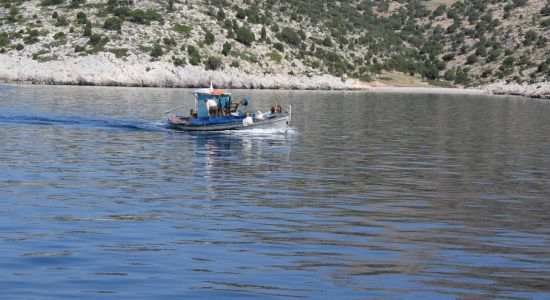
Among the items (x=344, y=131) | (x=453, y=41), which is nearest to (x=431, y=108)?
(x=344, y=131)

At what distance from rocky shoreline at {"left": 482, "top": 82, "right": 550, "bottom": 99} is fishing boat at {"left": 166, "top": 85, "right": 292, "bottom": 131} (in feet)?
273

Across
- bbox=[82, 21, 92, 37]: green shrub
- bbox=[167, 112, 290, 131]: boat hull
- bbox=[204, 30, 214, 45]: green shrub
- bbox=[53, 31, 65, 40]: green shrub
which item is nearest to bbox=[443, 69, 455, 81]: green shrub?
bbox=[204, 30, 214, 45]: green shrub

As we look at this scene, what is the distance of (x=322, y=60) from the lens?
154 metres

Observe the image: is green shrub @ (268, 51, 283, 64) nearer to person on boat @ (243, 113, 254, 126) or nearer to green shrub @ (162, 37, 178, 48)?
green shrub @ (162, 37, 178, 48)

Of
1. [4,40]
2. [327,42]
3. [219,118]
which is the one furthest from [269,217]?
[327,42]

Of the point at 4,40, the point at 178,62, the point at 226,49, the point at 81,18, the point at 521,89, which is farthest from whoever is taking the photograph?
the point at 81,18

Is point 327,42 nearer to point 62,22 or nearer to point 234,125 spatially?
point 62,22

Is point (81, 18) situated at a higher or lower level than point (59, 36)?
higher

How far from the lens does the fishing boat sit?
5503 centimetres

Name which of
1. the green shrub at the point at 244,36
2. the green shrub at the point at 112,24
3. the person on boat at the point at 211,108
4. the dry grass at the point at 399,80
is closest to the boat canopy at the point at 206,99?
the person on boat at the point at 211,108

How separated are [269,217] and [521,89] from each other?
12192cm

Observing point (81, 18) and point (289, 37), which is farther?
point (289, 37)

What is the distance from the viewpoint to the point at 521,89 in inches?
5468

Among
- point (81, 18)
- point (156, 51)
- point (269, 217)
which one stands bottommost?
point (269, 217)
